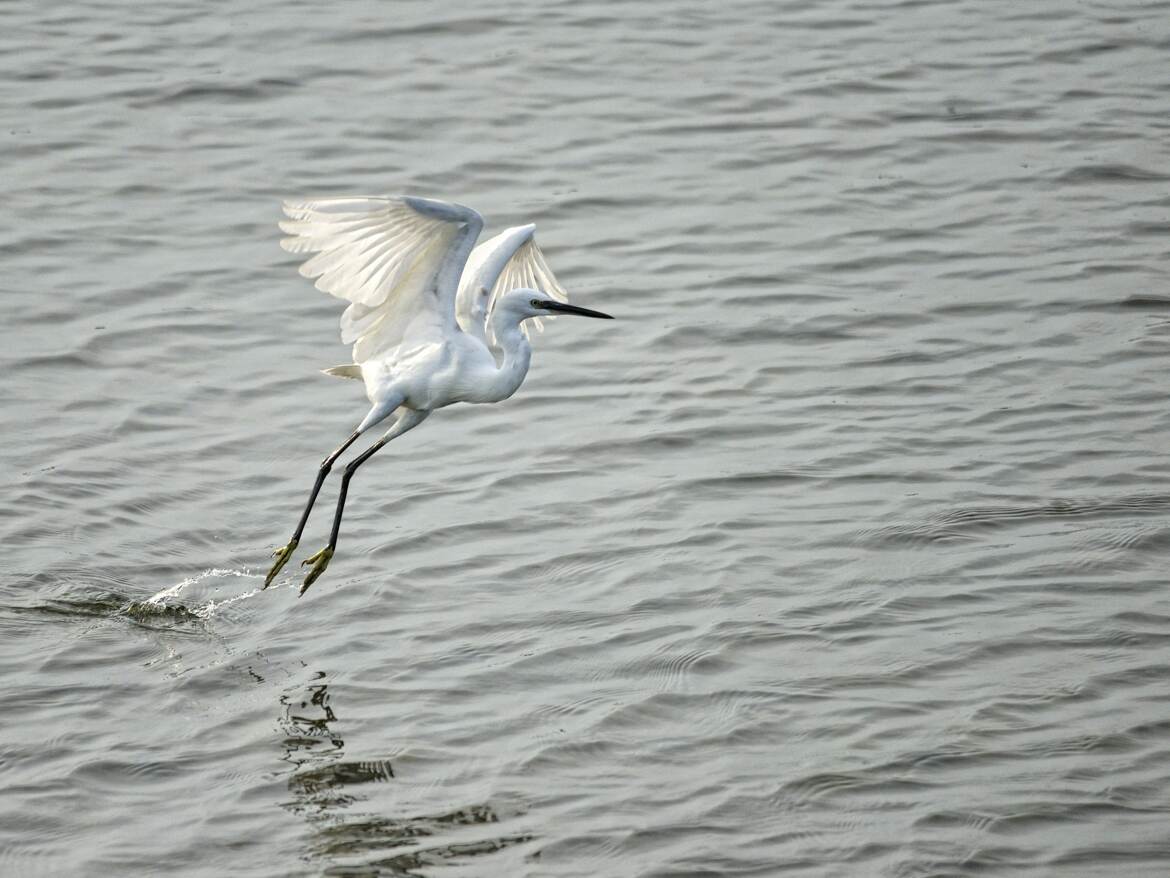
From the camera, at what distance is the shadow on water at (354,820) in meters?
5.61

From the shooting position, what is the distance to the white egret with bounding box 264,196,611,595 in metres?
6.94

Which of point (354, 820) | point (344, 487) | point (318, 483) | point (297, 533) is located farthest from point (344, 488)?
point (354, 820)

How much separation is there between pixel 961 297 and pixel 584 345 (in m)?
2.29

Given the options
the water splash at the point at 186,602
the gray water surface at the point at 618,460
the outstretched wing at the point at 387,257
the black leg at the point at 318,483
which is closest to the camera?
the gray water surface at the point at 618,460

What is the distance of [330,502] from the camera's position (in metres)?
8.65

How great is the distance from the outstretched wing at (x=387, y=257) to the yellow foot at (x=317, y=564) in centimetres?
92

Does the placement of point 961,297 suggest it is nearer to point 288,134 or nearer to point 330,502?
point 330,502

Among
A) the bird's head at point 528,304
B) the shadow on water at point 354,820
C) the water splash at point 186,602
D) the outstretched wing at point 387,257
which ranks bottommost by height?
the shadow on water at point 354,820

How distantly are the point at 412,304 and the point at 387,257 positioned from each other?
37 cm

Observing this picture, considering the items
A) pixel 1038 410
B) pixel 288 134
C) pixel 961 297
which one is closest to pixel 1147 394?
pixel 1038 410

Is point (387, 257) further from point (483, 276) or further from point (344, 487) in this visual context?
point (344, 487)

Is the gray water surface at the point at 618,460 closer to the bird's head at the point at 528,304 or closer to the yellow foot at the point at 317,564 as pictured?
the yellow foot at the point at 317,564

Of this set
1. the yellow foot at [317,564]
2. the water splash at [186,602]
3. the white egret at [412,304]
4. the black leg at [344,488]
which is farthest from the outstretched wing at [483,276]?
the water splash at [186,602]

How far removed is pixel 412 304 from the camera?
746cm
